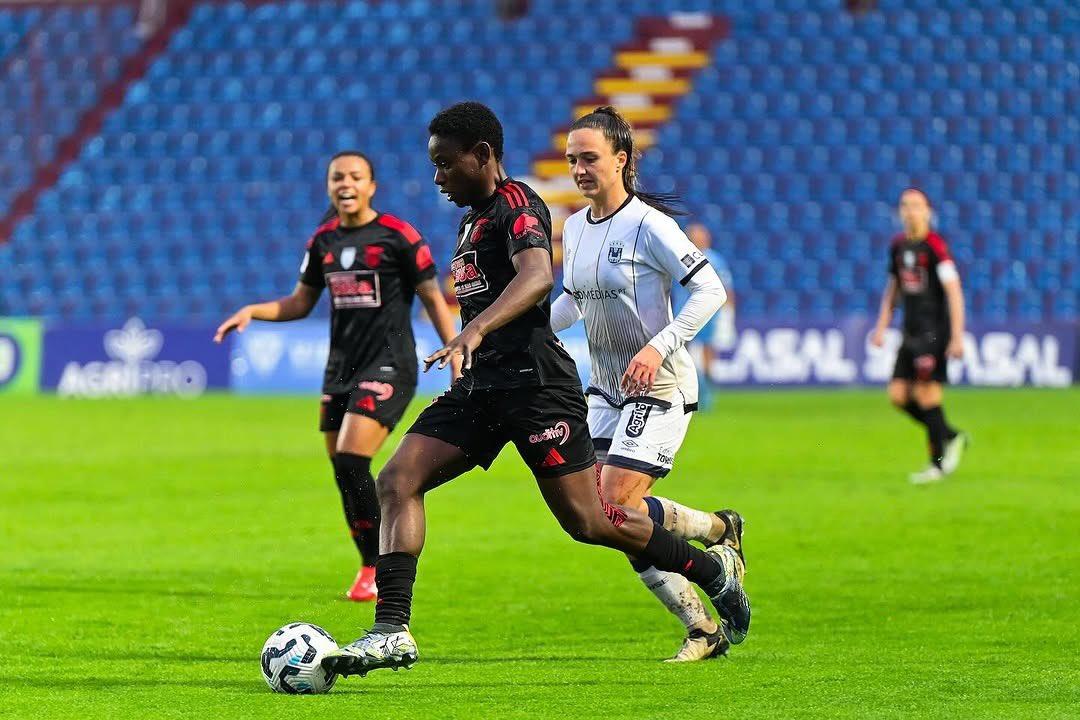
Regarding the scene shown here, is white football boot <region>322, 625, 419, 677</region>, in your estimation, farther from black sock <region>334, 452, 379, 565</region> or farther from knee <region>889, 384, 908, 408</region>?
knee <region>889, 384, 908, 408</region>

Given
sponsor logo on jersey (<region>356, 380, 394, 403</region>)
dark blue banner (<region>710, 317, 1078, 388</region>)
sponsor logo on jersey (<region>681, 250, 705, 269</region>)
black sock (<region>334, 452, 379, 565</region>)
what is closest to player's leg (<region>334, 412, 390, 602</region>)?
black sock (<region>334, 452, 379, 565</region>)

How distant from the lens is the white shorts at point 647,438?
698 cm

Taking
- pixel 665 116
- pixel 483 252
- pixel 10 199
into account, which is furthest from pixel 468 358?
pixel 10 199

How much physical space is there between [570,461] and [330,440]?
2.81 m

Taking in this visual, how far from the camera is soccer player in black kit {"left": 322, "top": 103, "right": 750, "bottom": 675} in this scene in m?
6.09

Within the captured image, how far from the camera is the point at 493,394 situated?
6242 millimetres

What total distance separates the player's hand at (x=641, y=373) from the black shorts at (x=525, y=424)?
0.22m

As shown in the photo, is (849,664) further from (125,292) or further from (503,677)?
(125,292)

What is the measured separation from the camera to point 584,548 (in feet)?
34.1

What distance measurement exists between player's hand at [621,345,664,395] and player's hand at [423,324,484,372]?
34.6 inches

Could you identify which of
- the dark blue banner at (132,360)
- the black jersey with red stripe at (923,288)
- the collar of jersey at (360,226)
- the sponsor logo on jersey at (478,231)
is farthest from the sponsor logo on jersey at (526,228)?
the dark blue banner at (132,360)

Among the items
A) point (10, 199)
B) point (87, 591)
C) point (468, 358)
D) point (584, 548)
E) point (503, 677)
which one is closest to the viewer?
point (468, 358)

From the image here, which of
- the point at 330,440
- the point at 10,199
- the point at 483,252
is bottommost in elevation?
the point at 330,440

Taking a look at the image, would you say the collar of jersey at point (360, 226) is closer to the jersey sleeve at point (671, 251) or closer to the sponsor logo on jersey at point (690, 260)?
the jersey sleeve at point (671, 251)
